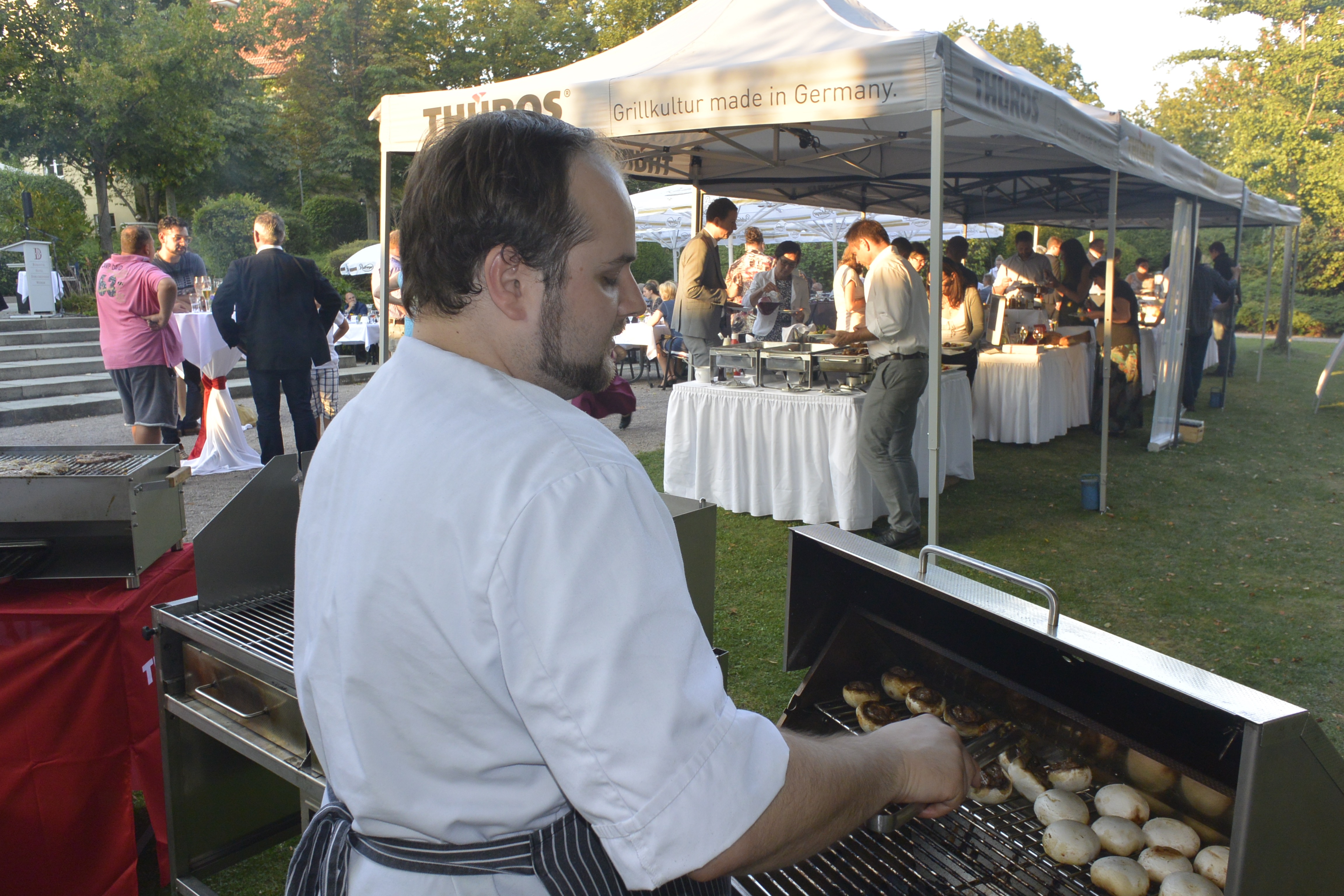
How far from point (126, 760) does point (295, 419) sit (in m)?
4.57

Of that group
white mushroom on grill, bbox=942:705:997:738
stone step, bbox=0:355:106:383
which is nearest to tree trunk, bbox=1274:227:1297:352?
white mushroom on grill, bbox=942:705:997:738

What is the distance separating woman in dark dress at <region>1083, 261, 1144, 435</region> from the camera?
357 inches

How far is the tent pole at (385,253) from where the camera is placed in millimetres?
5980

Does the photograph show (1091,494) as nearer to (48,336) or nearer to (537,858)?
(537,858)

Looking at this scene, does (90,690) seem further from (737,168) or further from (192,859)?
(737,168)

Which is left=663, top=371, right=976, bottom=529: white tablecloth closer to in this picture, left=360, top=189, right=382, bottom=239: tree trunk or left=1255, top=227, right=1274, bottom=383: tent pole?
left=1255, top=227, right=1274, bottom=383: tent pole

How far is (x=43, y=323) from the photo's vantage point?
14.9 meters

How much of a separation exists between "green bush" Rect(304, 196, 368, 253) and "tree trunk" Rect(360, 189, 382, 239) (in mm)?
89

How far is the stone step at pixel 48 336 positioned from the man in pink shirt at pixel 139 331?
31.0 feet

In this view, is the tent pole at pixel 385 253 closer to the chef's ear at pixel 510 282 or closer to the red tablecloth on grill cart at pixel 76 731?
the red tablecloth on grill cart at pixel 76 731

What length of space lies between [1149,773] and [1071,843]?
0.20 m

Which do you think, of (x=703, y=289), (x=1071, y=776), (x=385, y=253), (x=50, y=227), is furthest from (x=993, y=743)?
(x=50, y=227)

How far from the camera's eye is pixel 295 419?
21.5ft

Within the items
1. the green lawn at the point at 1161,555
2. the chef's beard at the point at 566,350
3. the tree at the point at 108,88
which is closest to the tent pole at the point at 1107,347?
the green lawn at the point at 1161,555
